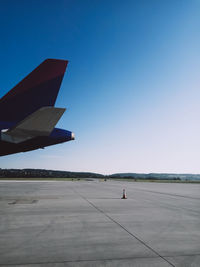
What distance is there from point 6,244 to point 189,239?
4481mm

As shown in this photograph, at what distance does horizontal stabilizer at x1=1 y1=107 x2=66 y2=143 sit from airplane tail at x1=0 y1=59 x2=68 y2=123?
5.17ft

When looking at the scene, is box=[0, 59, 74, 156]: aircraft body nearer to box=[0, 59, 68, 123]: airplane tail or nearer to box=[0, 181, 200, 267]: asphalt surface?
box=[0, 59, 68, 123]: airplane tail

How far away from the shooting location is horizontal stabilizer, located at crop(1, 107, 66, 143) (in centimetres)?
590

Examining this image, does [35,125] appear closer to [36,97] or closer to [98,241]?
[36,97]

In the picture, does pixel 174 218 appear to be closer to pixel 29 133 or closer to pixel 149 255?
pixel 149 255

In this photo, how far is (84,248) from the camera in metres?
4.16

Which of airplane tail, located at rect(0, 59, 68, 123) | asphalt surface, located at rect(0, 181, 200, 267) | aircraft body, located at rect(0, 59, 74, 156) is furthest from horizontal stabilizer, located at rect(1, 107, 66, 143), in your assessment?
asphalt surface, located at rect(0, 181, 200, 267)

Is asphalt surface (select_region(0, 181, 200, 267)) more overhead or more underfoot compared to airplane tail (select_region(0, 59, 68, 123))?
more underfoot

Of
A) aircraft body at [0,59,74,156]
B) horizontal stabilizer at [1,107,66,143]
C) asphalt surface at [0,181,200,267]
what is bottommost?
asphalt surface at [0,181,200,267]

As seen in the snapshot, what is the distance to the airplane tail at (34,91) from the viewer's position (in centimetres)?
880

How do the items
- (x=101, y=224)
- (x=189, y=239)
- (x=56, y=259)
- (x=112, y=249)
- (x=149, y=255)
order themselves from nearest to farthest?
(x=56, y=259), (x=149, y=255), (x=112, y=249), (x=189, y=239), (x=101, y=224)

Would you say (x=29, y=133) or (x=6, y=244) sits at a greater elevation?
(x=29, y=133)

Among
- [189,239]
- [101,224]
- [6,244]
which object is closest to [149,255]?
[189,239]

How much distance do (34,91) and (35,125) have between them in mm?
2938
